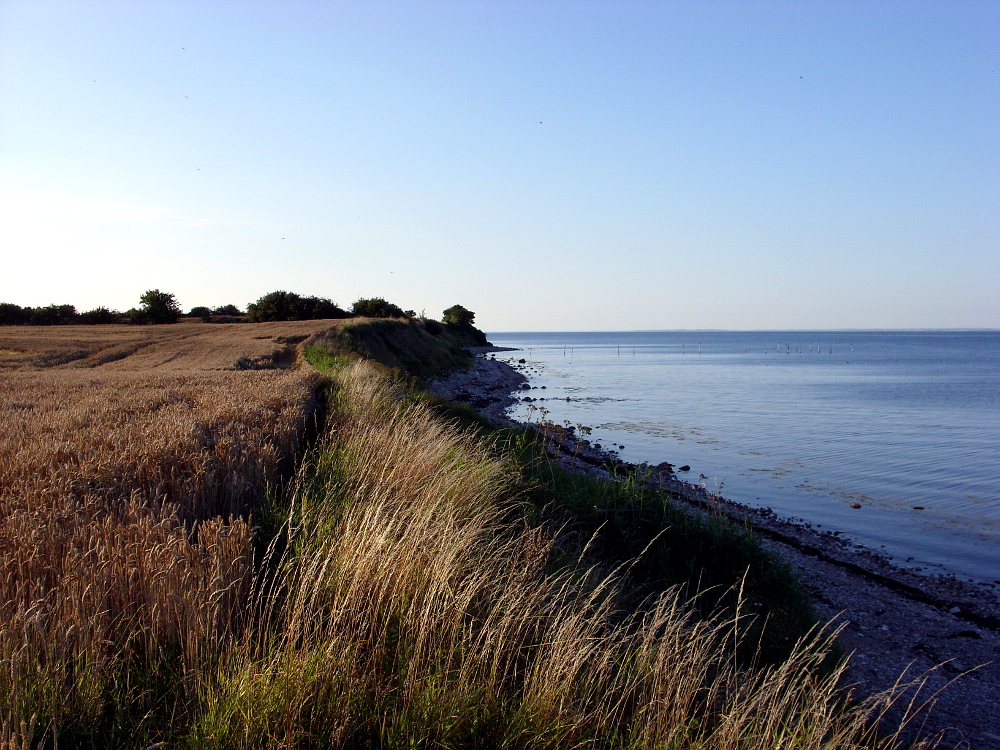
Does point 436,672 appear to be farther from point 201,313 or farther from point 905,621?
point 201,313

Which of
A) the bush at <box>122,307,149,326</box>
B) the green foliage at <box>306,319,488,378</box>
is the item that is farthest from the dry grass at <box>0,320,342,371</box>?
the bush at <box>122,307,149,326</box>

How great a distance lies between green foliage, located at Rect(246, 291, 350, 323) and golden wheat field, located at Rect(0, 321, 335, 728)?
166 ft

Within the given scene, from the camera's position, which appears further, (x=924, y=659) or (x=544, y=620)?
(x=924, y=659)

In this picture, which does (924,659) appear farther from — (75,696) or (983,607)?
(75,696)

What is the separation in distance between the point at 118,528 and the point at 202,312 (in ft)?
208

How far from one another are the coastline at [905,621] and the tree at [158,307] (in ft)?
164

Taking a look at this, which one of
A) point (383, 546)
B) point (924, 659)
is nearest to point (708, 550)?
point (924, 659)

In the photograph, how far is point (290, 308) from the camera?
60125 mm

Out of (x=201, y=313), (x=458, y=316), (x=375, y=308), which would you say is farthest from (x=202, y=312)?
(x=458, y=316)

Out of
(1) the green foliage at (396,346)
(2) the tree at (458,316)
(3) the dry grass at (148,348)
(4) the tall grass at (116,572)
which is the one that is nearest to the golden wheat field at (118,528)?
(4) the tall grass at (116,572)

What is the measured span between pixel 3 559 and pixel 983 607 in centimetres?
Answer: 1204

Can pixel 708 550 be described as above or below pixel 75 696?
below

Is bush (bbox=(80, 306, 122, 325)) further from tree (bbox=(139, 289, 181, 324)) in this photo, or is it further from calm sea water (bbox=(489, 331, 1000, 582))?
calm sea water (bbox=(489, 331, 1000, 582))

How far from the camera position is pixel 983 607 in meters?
9.91
